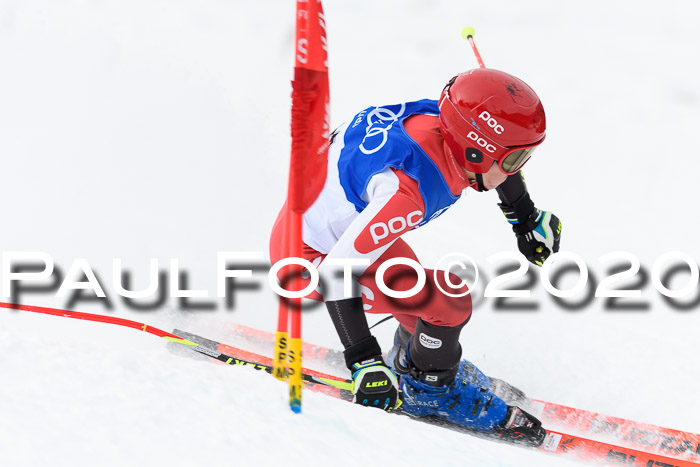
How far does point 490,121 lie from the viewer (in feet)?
8.82

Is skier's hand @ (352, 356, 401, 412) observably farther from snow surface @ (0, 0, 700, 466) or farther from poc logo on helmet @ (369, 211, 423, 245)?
poc logo on helmet @ (369, 211, 423, 245)

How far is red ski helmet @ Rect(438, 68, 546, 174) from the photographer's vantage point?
2689 millimetres

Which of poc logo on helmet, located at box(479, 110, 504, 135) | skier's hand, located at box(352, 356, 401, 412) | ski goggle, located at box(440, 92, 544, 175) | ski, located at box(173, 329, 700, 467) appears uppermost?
poc logo on helmet, located at box(479, 110, 504, 135)

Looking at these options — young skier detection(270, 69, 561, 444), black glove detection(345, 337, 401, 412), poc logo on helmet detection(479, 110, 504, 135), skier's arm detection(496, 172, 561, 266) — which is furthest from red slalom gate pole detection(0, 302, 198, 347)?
poc logo on helmet detection(479, 110, 504, 135)

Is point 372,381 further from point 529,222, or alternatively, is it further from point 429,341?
point 529,222

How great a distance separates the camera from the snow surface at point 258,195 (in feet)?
6.34

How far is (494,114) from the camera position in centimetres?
269

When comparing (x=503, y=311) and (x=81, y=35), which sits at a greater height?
(x=81, y=35)

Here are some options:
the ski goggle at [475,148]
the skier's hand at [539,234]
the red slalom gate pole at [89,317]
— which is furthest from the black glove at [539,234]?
the red slalom gate pole at [89,317]

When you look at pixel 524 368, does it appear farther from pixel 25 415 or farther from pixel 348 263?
pixel 25 415

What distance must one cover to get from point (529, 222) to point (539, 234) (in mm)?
72

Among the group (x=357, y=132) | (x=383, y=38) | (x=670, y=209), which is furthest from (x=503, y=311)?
(x=383, y=38)

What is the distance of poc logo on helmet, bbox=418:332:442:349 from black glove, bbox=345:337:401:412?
0.62 meters

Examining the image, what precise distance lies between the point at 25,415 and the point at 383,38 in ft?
26.4
